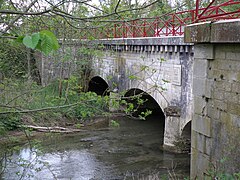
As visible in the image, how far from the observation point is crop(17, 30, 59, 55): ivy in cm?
193

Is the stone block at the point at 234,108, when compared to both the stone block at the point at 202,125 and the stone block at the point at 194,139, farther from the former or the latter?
the stone block at the point at 194,139

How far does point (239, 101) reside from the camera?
4414mm

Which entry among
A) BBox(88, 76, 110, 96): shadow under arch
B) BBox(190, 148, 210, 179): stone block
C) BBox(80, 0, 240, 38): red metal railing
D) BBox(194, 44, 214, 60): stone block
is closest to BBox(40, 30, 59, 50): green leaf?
BBox(80, 0, 240, 38): red metal railing

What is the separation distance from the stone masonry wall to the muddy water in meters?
3.28

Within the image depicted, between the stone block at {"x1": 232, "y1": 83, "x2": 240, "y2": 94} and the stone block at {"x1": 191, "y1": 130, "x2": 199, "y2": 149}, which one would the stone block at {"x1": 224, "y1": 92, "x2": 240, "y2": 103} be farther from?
the stone block at {"x1": 191, "y1": 130, "x2": 199, "y2": 149}

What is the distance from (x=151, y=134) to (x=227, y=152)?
30.2 feet

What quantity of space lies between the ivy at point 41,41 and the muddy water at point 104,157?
6405 mm

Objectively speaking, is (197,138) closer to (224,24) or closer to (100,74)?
(224,24)

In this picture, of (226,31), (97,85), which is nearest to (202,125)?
(226,31)

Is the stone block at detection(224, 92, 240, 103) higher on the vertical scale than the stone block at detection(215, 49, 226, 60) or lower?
lower

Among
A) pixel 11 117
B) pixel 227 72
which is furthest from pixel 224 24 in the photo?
pixel 11 117

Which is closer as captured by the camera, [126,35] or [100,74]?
[126,35]

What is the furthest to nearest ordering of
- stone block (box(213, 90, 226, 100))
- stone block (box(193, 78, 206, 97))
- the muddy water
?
1. the muddy water
2. stone block (box(193, 78, 206, 97))
3. stone block (box(213, 90, 226, 100))

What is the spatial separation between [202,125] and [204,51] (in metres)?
1.11
